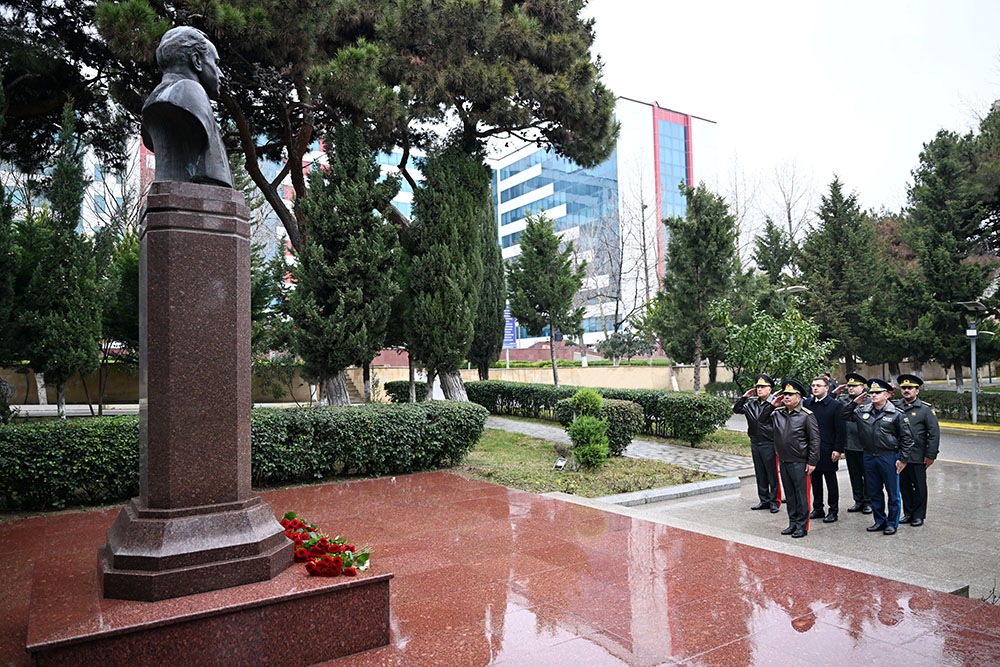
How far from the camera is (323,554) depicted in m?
3.78

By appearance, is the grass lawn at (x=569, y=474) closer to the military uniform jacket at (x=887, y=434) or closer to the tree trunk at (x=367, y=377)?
the military uniform jacket at (x=887, y=434)

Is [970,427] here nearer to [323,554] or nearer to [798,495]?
[798,495]

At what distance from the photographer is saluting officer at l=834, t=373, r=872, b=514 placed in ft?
25.2

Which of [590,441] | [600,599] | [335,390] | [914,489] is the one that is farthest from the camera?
[335,390]

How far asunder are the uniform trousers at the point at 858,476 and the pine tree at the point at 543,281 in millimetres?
13323

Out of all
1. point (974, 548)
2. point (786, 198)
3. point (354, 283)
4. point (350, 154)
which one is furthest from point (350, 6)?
point (786, 198)

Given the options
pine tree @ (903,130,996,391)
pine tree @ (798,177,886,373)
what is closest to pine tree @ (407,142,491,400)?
pine tree @ (903,130,996,391)

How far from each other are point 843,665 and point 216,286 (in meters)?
4.16

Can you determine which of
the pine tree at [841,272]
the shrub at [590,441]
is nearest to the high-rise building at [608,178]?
the pine tree at [841,272]

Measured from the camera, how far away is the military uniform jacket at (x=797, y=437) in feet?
21.9

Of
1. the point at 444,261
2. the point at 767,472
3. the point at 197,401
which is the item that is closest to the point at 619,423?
the point at 767,472

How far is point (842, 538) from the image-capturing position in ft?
21.9

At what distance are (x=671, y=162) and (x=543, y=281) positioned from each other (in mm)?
40943

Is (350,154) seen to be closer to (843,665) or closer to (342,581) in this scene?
(342,581)
